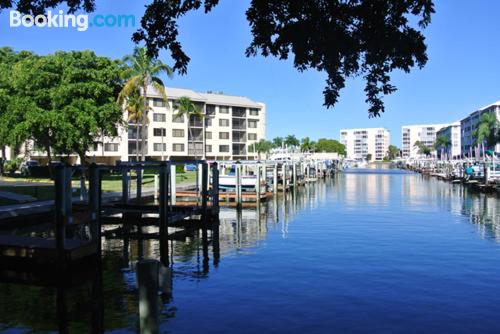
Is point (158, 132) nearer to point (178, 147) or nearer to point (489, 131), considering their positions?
point (178, 147)

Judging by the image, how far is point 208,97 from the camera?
379 feet

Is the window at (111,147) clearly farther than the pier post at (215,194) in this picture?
Yes

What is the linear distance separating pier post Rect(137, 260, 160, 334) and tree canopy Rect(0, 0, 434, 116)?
389 centimetres

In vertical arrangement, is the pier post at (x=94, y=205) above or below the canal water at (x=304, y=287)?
above

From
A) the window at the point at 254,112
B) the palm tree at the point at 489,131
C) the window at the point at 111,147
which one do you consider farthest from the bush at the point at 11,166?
the palm tree at the point at 489,131

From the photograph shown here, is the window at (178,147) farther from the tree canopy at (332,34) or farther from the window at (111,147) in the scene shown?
the tree canopy at (332,34)

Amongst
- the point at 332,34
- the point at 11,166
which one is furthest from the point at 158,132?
the point at 332,34

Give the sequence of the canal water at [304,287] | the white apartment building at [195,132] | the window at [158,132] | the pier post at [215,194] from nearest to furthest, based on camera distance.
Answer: the canal water at [304,287] < the pier post at [215,194] < the white apartment building at [195,132] < the window at [158,132]

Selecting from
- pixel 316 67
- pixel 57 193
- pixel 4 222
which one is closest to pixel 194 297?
pixel 57 193

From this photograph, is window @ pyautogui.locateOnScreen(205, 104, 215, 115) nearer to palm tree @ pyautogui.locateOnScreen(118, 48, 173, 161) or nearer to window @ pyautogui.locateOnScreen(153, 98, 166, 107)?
window @ pyautogui.locateOnScreen(153, 98, 166, 107)

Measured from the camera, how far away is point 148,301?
7438 mm

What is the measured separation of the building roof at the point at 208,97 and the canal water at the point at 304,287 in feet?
266

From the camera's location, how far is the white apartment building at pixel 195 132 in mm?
99062

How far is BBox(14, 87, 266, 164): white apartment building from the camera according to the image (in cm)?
9906
